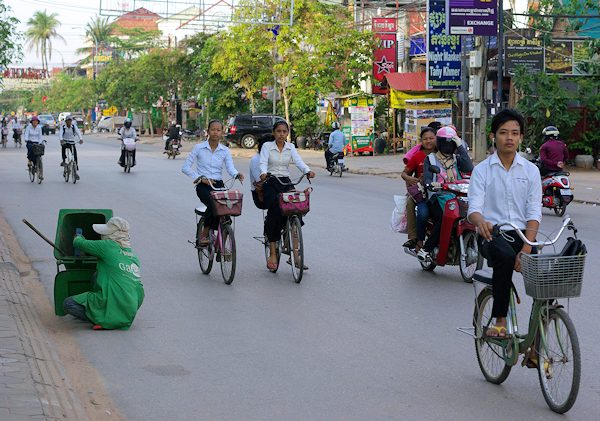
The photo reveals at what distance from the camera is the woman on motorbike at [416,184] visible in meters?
11.3

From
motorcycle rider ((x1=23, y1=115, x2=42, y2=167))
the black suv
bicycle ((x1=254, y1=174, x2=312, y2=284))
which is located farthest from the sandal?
the black suv

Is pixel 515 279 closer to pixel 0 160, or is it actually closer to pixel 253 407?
pixel 253 407

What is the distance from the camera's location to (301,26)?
5100 cm

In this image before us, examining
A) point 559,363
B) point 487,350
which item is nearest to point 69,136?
point 487,350

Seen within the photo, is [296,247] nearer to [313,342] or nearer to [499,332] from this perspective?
[313,342]

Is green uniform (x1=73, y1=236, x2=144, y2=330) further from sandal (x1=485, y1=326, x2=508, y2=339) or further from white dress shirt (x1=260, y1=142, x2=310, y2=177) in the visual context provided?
sandal (x1=485, y1=326, x2=508, y2=339)

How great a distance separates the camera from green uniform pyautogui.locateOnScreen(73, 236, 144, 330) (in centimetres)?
837

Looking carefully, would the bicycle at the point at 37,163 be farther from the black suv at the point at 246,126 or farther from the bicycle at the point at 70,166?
the black suv at the point at 246,126

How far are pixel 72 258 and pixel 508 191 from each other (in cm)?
412

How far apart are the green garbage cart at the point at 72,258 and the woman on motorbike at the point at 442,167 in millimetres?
3640

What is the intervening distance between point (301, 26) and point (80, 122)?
61283 millimetres

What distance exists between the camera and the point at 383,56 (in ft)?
154

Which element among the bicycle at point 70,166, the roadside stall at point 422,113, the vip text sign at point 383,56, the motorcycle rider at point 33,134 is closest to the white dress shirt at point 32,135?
the motorcycle rider at point 33,134

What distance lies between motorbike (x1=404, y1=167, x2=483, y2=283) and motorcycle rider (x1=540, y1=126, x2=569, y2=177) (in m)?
7.91
